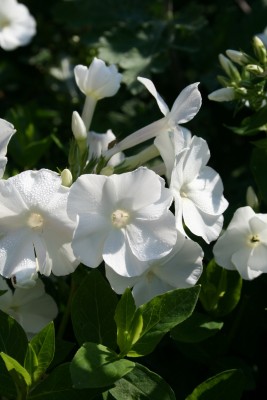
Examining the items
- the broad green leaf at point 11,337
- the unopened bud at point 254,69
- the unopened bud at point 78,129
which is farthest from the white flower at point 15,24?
the broad green leaf at point 11,337

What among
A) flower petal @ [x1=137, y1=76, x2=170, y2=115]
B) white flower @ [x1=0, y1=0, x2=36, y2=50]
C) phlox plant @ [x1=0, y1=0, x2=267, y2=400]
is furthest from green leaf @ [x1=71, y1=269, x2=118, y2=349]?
white flower @ [x1=0, y1=0, x2=36, y2=50]

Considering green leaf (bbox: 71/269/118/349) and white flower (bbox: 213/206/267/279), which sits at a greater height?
green leaf (bbox: 71/269/118/349)

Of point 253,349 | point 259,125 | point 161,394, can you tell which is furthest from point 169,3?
point 161,394

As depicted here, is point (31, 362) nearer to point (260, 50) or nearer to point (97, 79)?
point (97, 79)

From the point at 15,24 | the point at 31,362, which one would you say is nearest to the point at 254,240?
the point at 31,362

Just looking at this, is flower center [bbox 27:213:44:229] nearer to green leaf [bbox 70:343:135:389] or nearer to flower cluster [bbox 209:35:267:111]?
green leaf [bbox 70:343:135:389]

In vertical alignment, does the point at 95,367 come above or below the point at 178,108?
below
